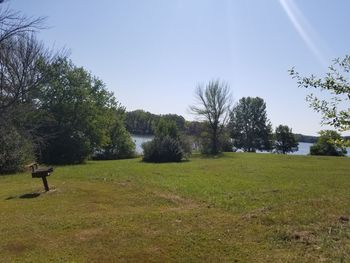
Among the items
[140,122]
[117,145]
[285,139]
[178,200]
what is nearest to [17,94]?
[178,200]

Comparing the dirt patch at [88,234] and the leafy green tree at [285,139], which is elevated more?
the leafy green tree at [285,139]

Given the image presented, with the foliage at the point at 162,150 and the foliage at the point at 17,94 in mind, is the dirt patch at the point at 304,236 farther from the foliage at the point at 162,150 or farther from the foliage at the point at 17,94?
the foliage at the point at 162,150

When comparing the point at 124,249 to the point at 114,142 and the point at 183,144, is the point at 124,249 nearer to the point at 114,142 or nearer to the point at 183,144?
the point at 183,144

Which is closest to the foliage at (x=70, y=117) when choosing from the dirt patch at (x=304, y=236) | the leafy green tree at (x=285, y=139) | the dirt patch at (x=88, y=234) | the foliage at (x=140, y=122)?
the dirt patch at (x=88, y=234)

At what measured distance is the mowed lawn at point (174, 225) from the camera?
6.33m

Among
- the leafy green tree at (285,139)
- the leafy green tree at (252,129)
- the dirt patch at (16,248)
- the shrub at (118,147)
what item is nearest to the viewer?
the dirt patch at (16,248)

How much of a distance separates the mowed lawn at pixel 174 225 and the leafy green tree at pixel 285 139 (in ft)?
185

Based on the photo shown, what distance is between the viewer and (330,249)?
627 cm

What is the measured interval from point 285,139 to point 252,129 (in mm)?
8262

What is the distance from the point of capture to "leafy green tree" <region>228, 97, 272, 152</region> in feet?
246

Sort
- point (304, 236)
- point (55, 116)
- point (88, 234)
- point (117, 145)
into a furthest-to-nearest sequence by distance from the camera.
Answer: point (117, 145) → point (55, 116) → point (88, 234) → point (304, 236)

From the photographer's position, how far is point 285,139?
68.9 meters

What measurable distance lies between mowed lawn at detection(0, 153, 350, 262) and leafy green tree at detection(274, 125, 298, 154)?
56303 millimetres

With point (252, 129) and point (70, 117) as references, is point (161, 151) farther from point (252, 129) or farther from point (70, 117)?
point (252, 129)
